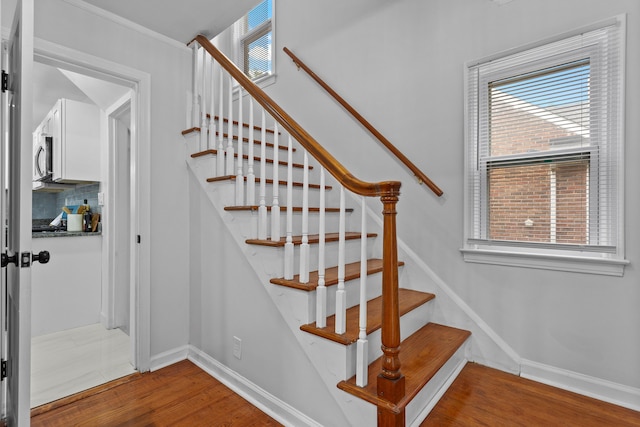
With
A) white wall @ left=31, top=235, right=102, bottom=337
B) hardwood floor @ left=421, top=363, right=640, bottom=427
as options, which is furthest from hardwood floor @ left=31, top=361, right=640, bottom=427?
white wall @ left=31, top=235, right=102, bottom=337

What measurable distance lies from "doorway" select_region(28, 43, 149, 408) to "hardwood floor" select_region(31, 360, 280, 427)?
0.83ft

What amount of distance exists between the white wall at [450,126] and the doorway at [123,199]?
1.46 meters

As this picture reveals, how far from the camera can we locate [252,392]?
197cm

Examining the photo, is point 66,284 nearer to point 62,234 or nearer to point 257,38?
point 62,234

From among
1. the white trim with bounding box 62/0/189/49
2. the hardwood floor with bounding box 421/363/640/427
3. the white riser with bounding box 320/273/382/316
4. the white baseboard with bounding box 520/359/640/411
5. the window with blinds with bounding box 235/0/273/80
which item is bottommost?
the hardwood floor with bounding box 421/363/640/427

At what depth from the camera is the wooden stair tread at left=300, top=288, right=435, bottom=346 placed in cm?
147

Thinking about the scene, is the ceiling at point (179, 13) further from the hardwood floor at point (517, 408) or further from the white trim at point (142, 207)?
the hardwood floor at point (517, 408)

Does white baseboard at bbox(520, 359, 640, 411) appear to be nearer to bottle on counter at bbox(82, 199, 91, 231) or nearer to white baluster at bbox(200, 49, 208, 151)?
white baluster at bbox(200, 49, 208, 151)

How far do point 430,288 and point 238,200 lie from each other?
4.80 ft

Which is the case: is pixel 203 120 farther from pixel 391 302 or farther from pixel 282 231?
pixel 391 302

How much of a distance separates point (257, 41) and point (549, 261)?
12.0ft

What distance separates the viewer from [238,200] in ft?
6.80

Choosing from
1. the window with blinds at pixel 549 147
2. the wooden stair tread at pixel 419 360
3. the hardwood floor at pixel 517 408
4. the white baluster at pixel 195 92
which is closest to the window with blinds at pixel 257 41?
the white baluster at pixel 195 92

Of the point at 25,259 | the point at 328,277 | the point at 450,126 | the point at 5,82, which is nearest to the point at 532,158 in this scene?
the point at 450,126
